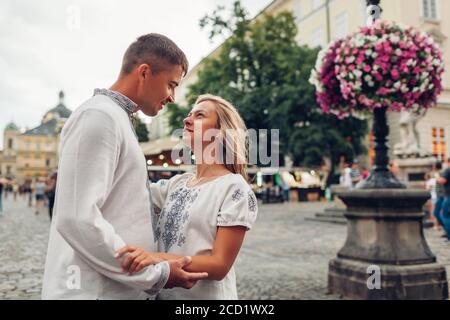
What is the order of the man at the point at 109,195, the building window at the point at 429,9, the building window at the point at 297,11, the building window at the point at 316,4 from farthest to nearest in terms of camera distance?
the building window at the point at 297,11
the building window at the point at 316,4
the building window at the point at 429,9
the man at the point at 109,195

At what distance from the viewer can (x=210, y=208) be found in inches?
66.6

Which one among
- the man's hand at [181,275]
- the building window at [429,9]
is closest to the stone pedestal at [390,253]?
the man's hand at [181,275]

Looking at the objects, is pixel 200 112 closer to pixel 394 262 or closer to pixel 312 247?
pixel 394 262

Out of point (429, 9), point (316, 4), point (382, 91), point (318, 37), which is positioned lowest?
point (382, 91)

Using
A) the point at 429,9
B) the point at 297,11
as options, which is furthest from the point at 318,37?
the point at 429,9

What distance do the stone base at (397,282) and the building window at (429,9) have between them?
25491 millimetres

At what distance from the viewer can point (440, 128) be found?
2592 centimetres

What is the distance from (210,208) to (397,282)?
366cm

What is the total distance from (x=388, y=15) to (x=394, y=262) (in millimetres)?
24589

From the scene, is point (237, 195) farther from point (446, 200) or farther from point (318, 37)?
point (318, 37)

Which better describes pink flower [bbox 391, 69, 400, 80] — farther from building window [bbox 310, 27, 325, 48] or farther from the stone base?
building window [bbox 310, 27, 325, 48]

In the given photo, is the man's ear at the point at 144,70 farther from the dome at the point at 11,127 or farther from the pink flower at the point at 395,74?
the dome at the point at 11,127

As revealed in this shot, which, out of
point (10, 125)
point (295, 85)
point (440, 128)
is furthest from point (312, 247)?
point (10, 125)

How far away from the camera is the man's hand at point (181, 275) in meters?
1.50
